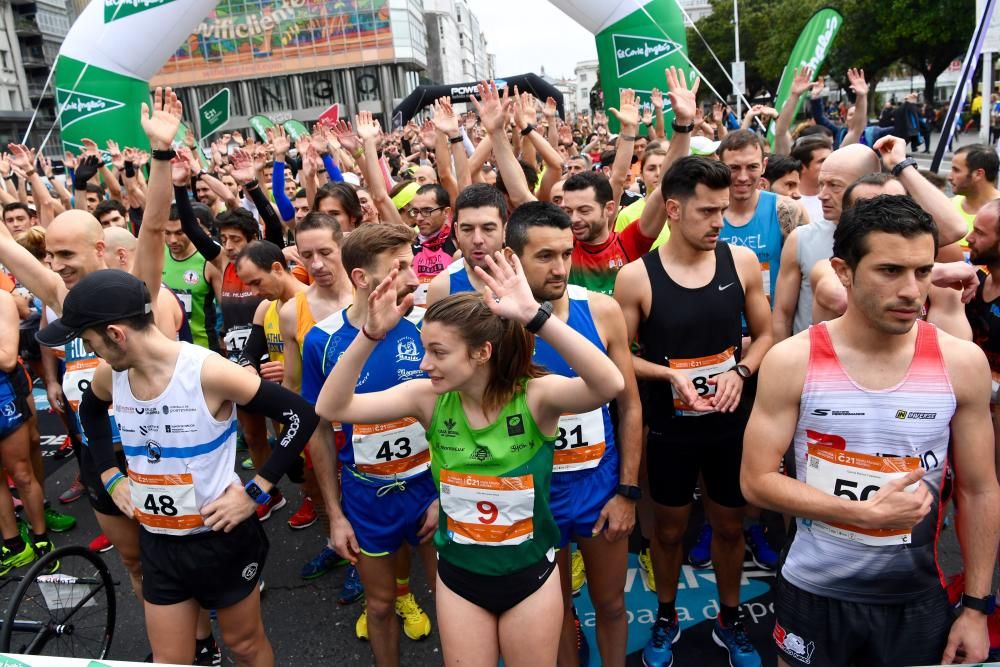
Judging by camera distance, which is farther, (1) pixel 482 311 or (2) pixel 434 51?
(2) pixel 434 51

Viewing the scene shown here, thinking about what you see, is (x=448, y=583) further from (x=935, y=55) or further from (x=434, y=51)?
(x=434, y=51)

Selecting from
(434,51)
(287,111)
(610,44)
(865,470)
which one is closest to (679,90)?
(865,470)

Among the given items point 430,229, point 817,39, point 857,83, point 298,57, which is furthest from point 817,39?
point 298,57

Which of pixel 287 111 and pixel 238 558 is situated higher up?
pixel 287 111

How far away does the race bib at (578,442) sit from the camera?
2717 mm

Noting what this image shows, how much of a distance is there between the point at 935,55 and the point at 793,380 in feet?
116

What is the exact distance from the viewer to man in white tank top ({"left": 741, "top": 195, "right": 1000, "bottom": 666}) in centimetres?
197

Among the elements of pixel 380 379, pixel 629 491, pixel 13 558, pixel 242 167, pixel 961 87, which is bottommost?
pixel 13 558

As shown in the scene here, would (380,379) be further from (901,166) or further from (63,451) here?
(63,451)

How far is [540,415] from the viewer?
230 centimetres

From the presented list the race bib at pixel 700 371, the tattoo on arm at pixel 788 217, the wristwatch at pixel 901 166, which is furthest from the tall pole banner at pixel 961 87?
the race bib at pixel 700 371

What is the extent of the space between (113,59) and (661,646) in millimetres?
13289

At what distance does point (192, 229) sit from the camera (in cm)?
493

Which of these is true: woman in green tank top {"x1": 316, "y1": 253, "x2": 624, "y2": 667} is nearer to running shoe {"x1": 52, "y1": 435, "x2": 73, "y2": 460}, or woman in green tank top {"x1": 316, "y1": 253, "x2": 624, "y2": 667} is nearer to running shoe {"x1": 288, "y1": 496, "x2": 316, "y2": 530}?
running shoe {"x1": 288, "y1": 496, "x2": 316, "y2": 530}
